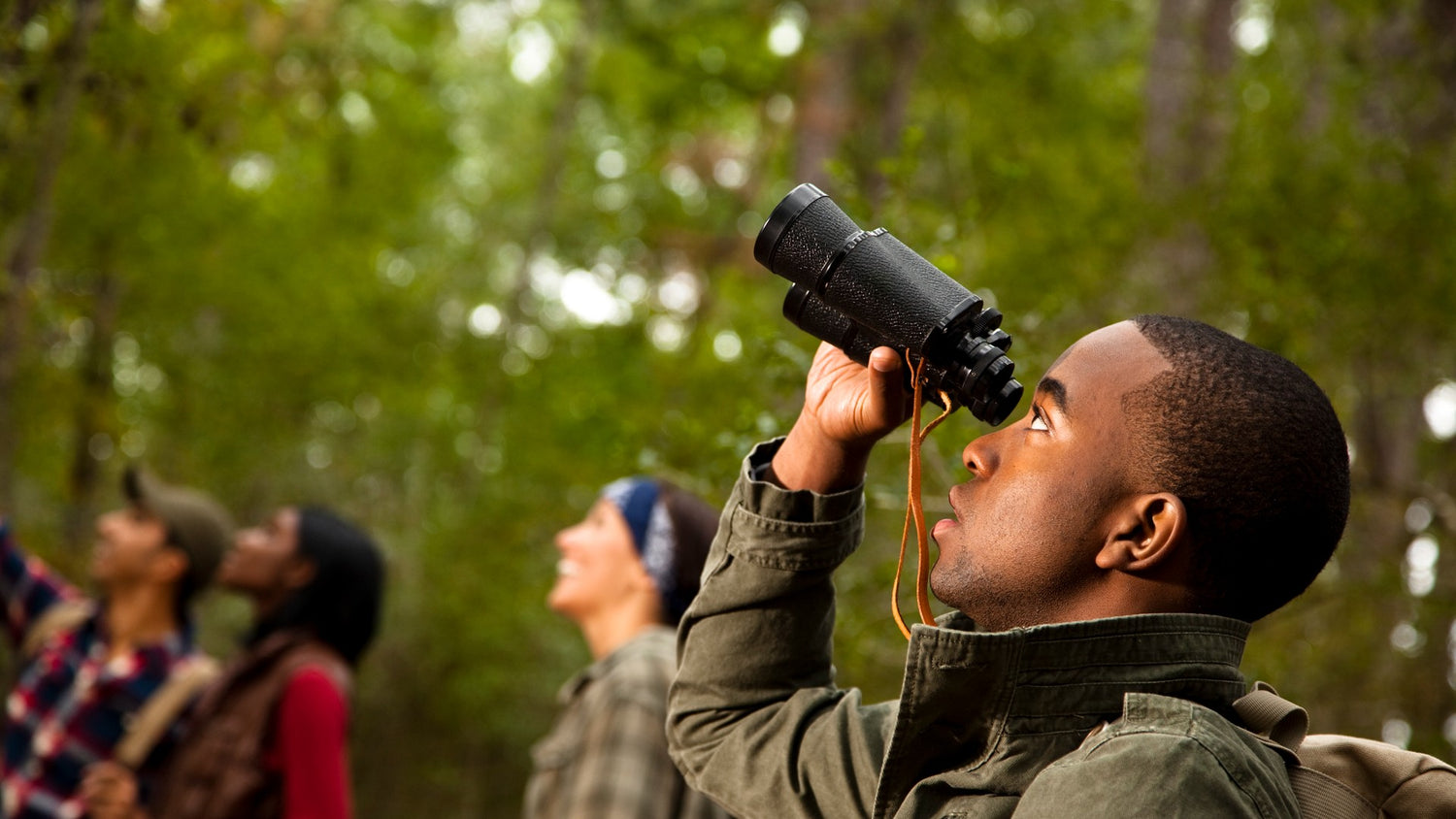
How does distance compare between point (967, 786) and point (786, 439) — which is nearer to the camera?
point (967, 786)

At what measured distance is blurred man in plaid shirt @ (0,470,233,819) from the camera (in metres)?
4.56

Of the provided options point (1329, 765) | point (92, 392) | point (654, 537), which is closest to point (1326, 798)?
point (1329, 765)

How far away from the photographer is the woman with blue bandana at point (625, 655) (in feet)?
10.7

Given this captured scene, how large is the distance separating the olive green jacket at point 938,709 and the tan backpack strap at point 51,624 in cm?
340

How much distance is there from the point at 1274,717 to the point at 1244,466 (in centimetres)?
29

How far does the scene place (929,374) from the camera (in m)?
1.75

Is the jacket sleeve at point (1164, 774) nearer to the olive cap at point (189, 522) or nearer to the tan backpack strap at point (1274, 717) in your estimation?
the tan backpack strap at point (1274, 717)

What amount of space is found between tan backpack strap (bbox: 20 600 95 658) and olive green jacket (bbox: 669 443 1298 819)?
3.40 m

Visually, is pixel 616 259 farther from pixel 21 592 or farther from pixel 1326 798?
pixel 1326 798

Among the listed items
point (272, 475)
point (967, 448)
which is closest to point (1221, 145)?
point (967, 448)

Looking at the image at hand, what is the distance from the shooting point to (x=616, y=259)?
15.4m

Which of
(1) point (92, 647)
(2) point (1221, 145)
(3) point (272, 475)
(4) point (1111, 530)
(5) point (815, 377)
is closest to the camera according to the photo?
(4) point (1111, 530)

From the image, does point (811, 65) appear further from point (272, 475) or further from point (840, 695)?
point (840, 695)

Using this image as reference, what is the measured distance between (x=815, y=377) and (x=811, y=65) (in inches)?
375
